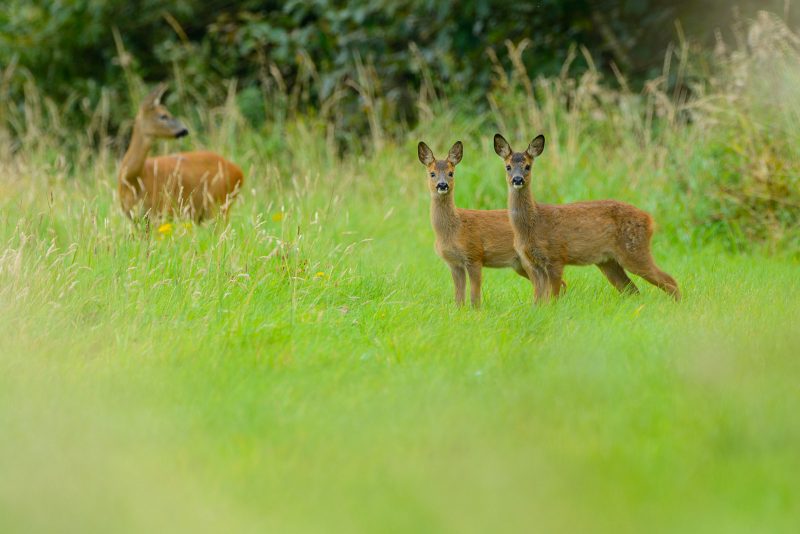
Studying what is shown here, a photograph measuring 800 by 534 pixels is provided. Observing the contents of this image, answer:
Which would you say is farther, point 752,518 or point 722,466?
point 722,466

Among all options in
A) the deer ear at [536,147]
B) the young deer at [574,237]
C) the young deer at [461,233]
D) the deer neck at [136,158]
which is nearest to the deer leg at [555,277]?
the young deer at [574,237]

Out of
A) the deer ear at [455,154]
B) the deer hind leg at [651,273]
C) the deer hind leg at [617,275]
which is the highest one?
the deer ear at [455,154]

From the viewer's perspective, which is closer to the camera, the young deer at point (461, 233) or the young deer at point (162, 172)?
the young deer at point (461, 233)

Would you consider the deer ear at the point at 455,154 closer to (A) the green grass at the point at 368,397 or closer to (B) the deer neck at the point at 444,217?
(B) the deer neck at the point at 444,217

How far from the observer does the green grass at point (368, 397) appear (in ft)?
10.6

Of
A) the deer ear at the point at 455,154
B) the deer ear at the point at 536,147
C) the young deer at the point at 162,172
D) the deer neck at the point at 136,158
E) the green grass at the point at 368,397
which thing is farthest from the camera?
the deer neck at the point at 136,158

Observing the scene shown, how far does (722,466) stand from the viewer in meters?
3.46

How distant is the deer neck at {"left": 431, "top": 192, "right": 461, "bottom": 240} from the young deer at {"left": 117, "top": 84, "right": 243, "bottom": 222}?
7.41ft

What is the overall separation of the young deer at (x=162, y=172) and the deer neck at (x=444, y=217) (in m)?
2.26

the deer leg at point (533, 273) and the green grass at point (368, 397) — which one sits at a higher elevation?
the green grass at point (368, 397)

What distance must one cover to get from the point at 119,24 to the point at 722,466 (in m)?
12.8

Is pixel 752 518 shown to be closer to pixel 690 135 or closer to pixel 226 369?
pixel 226 369

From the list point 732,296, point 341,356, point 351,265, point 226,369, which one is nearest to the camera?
point 226,369

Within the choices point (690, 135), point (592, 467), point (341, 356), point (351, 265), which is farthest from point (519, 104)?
point (592, 467)
